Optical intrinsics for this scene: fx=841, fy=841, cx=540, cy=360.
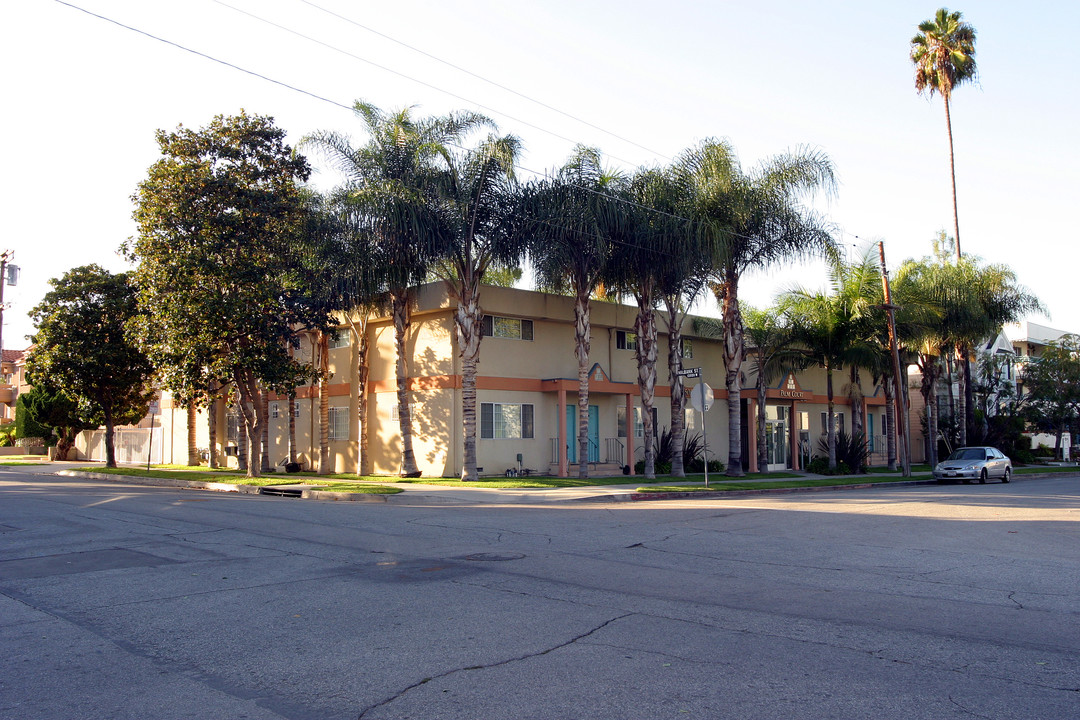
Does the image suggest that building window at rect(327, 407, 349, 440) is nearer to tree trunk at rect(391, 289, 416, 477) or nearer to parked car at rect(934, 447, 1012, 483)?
tree trunk at rect(391, 289, 416, 477)

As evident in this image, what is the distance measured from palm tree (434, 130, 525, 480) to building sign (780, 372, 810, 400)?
624 inches

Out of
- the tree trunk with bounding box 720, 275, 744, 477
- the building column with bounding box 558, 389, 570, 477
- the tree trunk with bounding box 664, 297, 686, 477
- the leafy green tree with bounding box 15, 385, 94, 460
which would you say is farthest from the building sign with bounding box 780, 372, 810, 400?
the leafy green tree with bounding box 15, 385, 94, 460

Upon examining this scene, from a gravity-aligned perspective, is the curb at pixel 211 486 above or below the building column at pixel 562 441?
below

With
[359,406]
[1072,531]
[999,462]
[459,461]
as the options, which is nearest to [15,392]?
[359,406]

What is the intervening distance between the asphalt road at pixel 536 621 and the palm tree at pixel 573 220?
1140 centimetres

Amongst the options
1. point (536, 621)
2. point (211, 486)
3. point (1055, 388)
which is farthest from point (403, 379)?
point (1055, 388)

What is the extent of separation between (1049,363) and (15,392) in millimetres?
73617

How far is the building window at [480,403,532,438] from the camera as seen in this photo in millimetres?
27594

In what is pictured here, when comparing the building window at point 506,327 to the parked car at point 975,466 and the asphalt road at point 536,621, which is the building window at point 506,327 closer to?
the asphalt road at point 536,621

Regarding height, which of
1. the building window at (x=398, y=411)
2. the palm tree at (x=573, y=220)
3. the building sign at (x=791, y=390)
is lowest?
the building window at (x=398, y=411)

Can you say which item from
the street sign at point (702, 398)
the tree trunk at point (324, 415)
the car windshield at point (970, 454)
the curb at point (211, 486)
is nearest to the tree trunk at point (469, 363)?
the curb at point (211, 486)

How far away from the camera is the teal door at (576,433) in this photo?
98.7 ft

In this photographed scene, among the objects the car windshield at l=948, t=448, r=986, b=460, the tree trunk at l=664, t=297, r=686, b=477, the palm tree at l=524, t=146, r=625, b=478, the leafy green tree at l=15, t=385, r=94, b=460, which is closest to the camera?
the palm tree at l=524, t=146, r=625, b=478

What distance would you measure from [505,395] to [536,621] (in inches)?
819
